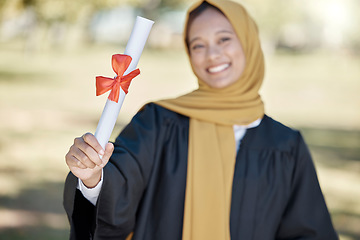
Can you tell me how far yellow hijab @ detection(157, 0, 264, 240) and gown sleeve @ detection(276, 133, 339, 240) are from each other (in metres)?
0.33

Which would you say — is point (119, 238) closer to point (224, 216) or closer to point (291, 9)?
point (224, 216)

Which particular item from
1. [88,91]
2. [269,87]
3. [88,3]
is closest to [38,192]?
[88,3]

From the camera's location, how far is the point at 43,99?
44.7ft

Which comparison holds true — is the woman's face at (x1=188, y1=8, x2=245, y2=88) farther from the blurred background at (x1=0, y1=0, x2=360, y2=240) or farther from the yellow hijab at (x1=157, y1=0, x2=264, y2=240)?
the blurred background at (x1=0, y1=0, x2=360, y2=240)

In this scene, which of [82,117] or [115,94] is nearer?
[115,94]

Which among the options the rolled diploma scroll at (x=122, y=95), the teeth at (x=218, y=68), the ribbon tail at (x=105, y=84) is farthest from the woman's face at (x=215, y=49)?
the ribbon tail at (x=105, y=84)

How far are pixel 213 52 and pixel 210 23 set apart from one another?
7.2 inches

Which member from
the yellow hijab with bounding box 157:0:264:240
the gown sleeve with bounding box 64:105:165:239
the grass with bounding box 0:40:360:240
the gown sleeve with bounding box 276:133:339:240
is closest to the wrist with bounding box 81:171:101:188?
the gown sleeve with bounding box 64:105:165:239

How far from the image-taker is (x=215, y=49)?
2492 mm

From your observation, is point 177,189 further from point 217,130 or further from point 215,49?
point 215,49

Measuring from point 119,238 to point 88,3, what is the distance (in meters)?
10.4

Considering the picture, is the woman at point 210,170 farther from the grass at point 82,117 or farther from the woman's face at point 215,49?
the grass at point 82,117

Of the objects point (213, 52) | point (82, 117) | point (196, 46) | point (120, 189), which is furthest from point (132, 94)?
point (120, 189)

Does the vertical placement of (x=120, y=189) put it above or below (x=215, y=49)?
below
